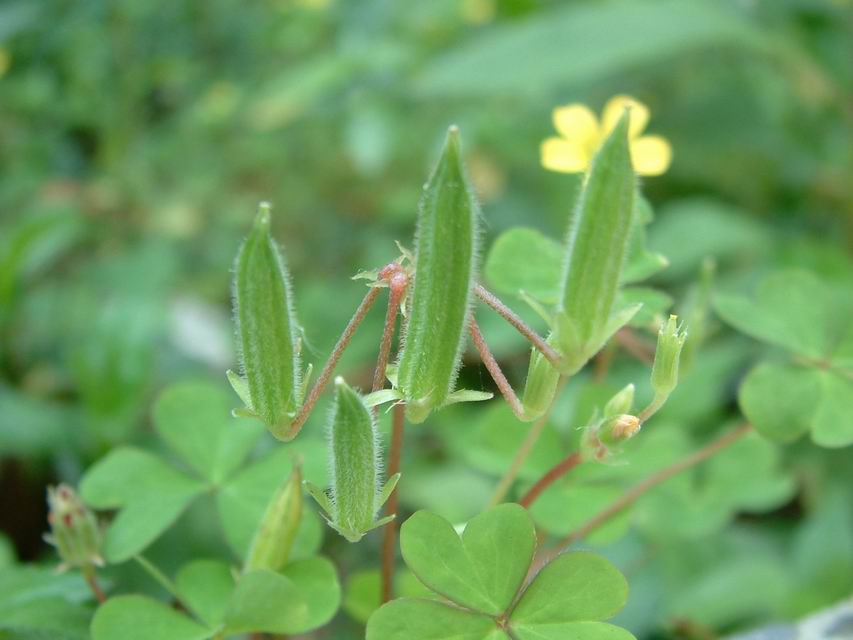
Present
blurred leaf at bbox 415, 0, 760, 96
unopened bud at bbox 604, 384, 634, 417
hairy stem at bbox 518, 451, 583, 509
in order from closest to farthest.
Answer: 1. unopened bud at bbox 604, 384, 634, 417
2. hairy stem at bbox 518, 451, 583, 509
3. blurred leaf at bbox 415, 0, 760, 96

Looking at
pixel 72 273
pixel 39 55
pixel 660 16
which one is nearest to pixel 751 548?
pixel 660 16

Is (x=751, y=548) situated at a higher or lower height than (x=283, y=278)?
lower

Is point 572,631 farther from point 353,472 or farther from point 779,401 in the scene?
point 779,401

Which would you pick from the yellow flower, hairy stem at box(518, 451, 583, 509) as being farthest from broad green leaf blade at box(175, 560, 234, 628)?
the yellow flower

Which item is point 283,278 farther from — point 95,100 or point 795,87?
point 95,100

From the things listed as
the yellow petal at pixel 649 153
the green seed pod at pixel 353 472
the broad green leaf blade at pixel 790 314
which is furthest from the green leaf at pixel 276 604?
the yellow petal at pixel 649 153

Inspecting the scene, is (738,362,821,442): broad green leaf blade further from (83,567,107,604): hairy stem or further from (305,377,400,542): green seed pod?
(83,567,107,604): hairy stem

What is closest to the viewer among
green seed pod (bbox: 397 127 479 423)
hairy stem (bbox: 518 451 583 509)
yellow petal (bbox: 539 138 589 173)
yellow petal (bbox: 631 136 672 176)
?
green seed pod (bbox: 397 127 479 423)
